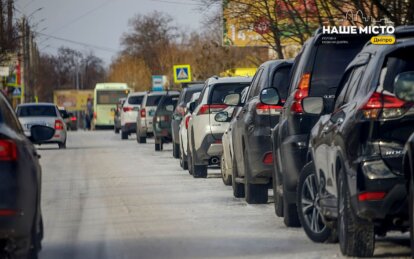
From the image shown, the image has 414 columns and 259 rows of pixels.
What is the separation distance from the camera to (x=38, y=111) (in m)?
43.0

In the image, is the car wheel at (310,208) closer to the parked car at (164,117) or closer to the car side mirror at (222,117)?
the car side mirror at (222,117)

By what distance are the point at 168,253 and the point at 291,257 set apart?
1157mm

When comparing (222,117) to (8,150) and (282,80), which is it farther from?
(8,150)

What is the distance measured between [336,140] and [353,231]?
0.76m

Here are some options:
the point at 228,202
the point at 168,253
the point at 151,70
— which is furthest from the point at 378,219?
the point at 151,70

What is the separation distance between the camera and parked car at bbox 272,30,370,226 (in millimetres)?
13617

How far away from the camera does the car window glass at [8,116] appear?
33.6ft

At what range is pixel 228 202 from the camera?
17750 mm

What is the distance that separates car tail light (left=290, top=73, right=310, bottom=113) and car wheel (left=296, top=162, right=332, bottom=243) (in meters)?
1.07

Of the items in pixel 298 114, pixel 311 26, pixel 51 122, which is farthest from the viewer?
pixel 51 122

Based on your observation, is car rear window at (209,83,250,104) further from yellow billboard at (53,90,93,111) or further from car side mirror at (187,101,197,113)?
yellow billboard at (53,90,93,111)

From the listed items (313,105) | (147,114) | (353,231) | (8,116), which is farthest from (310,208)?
(147,114)

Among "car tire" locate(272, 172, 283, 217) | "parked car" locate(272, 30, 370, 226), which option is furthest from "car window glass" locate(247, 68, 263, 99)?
"parked car" locate(272, 30, 370, 226)

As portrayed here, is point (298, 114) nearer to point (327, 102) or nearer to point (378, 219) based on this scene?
point (327, 102)
